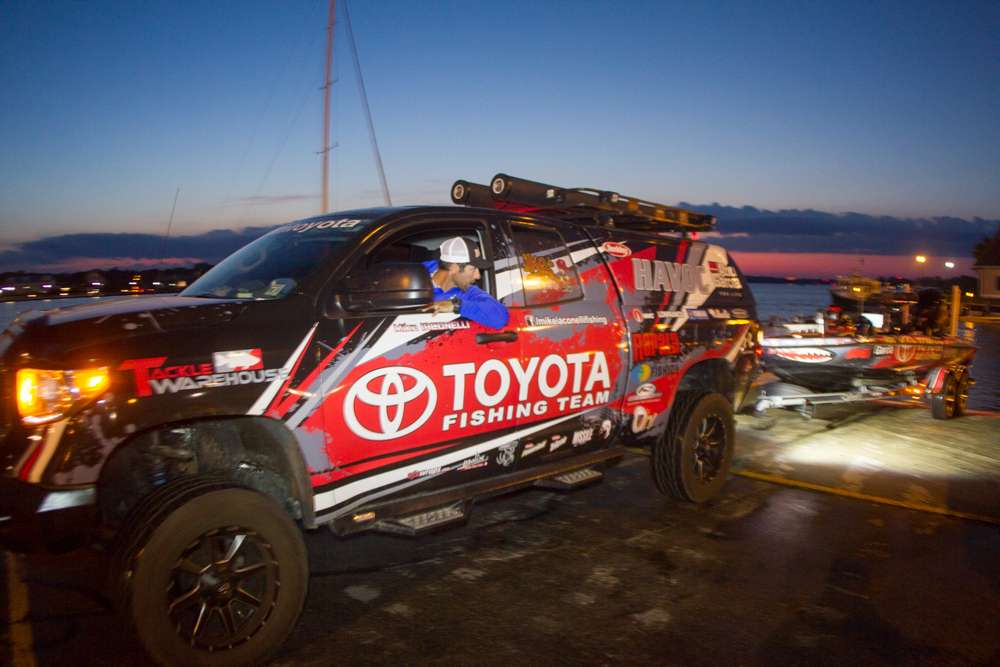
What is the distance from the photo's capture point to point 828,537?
4.52 meters

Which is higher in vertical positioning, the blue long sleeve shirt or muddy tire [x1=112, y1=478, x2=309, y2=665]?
the blue long sleeve shirt

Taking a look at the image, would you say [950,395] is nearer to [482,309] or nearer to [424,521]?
[482,309]

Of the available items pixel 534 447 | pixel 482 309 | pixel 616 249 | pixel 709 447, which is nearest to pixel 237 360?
pixel 482 309

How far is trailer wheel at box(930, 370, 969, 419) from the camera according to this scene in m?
8.31

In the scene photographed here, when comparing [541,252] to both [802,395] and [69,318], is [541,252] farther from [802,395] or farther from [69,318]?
[802,395]

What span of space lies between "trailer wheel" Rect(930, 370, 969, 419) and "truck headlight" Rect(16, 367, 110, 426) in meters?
8.80

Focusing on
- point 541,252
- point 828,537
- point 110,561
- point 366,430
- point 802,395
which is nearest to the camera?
point 110,561

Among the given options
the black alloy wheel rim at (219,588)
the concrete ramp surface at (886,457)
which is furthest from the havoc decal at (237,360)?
the concrete ramp surface at (886,457)

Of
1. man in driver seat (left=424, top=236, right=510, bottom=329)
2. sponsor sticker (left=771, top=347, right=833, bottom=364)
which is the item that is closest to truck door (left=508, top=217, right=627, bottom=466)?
man in driver seat (left=424, top=236, right=510, bottom=329)

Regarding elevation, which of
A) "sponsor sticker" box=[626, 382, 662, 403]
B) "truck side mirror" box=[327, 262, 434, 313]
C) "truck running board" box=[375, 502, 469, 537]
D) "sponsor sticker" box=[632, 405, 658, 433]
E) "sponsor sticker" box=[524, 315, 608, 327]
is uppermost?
"truck side mirror" box=[327, 262, 434, 313]

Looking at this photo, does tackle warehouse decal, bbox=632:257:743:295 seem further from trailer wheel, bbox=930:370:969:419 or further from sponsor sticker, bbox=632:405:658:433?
trailer wheel, bbox=930:370:969:419

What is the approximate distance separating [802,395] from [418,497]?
5.71 metres

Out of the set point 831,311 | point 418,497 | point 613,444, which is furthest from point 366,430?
point 831,311

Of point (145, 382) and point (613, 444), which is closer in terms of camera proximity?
point (145, 382)
